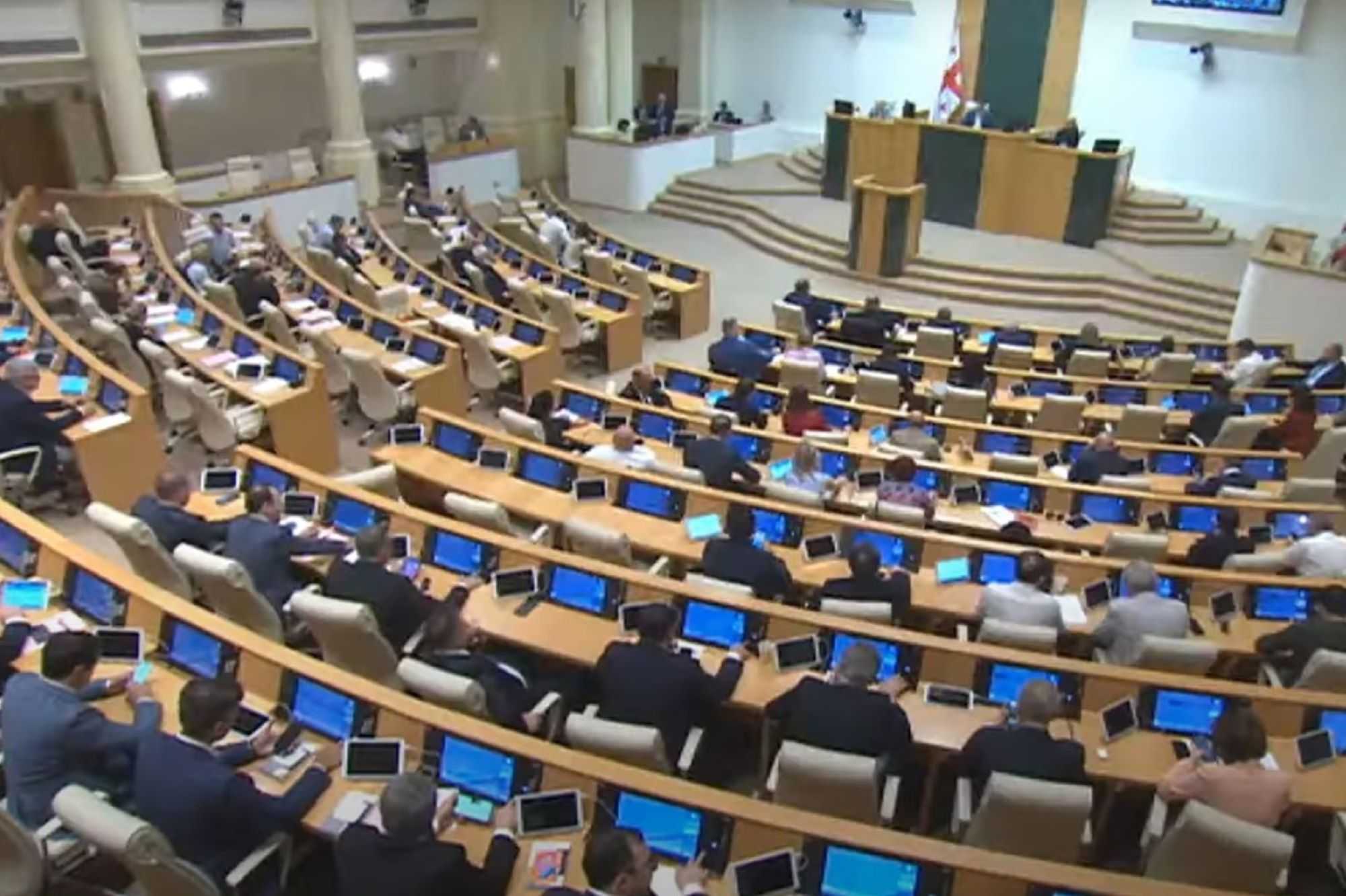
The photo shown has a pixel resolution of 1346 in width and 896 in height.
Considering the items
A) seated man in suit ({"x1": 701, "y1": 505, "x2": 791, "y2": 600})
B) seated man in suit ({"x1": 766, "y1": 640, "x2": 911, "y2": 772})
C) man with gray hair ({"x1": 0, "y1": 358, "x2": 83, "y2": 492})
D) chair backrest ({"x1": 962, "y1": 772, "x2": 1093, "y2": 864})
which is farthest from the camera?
man with gray hair ({"x1": 0, "y1": 358, "x2": 83, "y2": 492})

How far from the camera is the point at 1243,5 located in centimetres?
1541

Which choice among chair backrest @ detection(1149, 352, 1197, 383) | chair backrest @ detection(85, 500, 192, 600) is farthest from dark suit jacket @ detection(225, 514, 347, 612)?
chair backrest @ detection(1149, 352, 1197, 383)

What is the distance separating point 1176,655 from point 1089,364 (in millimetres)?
5696

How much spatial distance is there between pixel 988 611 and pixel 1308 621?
1615 millimetres

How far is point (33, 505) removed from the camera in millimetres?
8445

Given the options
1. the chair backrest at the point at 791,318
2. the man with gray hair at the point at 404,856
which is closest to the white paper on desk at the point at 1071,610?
the man with gray hair at the point at 404,856

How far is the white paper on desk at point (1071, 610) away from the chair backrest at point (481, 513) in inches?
128

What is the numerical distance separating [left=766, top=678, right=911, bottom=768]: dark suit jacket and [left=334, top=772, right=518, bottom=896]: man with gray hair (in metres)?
1.62

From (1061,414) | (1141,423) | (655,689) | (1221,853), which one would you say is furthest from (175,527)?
(1141,423)

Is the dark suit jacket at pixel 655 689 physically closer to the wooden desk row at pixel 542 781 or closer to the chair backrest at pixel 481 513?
the wooden desk row at pixel 542 781

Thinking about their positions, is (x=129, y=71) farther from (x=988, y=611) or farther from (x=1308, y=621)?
(x=1308, y=621)

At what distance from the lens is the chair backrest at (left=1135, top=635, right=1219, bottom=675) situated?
5.33 m

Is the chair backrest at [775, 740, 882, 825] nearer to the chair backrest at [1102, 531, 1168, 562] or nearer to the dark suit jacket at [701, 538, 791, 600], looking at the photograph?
the dark suit jacket at [701, 538, 791, 600]

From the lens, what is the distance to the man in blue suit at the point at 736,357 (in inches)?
408
